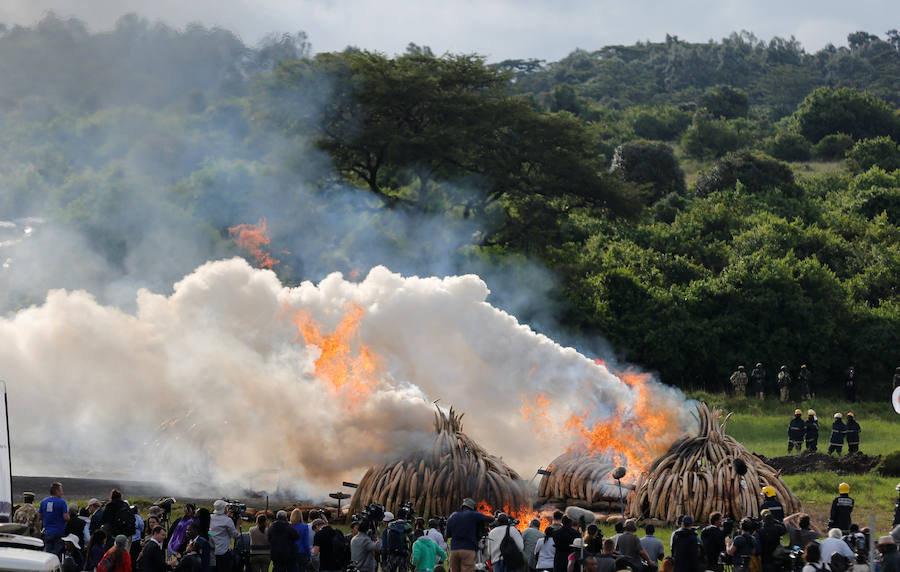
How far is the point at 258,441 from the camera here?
2942 cm

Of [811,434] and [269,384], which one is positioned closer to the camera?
[269,384]

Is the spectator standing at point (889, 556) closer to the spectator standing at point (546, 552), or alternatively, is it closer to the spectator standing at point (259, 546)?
the spectator standing at point (546, 552)

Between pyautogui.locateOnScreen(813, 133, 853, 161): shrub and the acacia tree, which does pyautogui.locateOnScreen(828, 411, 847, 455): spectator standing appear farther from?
pyautogui.locateOnScreen(813, 133, 853, 161): shrub

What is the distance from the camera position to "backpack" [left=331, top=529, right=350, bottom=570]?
1745 cm

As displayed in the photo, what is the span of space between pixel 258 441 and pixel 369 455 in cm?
376

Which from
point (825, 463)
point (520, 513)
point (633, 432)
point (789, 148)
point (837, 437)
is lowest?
point (520, 513)

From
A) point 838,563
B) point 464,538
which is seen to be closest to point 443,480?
point 464,538

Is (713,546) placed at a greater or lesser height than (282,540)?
greater

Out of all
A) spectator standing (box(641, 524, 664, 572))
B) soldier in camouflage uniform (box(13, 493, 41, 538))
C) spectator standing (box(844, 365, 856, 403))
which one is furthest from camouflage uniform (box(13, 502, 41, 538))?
spectator standing (box(844, 365, 856, 403))

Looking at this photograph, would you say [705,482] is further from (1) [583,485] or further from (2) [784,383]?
(2) [784,383]

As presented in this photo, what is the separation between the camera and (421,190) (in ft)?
189

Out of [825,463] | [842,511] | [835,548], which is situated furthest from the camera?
[825,463]

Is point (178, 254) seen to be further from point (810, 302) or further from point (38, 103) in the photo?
point (810, 302)

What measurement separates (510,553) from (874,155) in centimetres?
7683
